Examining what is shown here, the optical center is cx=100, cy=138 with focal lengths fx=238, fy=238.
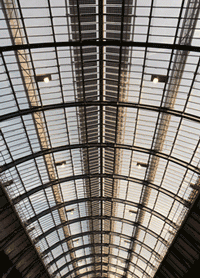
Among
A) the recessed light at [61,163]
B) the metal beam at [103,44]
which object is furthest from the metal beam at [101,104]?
the recessed light at [61,163]

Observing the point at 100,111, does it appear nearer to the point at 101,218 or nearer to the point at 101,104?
the point at 101,104

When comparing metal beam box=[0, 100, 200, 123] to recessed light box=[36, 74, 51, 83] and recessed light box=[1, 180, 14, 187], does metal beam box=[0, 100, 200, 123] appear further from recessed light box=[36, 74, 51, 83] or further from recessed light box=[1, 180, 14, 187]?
recessed light box=[1, 180, 14, 187]

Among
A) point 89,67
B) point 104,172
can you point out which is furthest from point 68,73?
point 104,172

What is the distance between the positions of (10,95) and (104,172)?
18214mm

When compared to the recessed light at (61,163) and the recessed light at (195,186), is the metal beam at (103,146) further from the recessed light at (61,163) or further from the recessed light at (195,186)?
the recessed light at (61,163)

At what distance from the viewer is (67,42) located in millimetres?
19422

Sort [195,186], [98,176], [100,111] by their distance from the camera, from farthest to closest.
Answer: [98,176] → [100,111] → [195,186]

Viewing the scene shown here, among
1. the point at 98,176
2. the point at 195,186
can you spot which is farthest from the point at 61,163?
the point at 195,186

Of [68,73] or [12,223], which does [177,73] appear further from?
[12,223]

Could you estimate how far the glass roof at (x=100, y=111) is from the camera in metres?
18.3

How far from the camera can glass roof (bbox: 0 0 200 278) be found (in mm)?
18297

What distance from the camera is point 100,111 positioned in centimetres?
2662

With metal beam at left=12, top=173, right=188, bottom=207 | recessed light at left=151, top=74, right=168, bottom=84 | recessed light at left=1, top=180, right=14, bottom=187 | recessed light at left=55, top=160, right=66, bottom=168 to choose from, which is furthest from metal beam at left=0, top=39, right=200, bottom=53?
metal beam at left=12, top=173, right=188, bottom=207

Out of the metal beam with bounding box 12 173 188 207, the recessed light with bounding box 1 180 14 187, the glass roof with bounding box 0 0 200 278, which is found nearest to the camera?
the glass roof with bounding box 0 0 200 278
